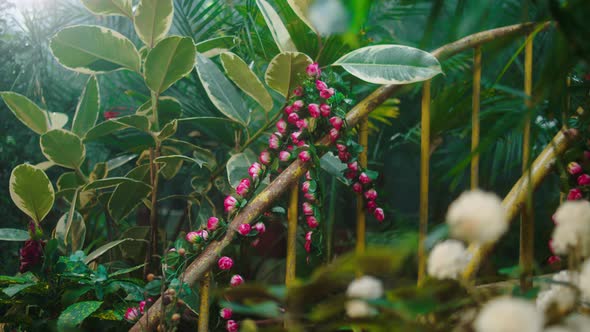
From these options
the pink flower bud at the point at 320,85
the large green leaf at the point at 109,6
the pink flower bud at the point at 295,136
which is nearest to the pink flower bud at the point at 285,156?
the pink flower bud at the point at 295,136

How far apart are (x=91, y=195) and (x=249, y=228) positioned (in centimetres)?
Result: 56

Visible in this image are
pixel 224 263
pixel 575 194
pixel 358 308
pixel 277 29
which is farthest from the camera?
pixel 277 29

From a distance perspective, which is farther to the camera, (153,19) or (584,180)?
(153,19)

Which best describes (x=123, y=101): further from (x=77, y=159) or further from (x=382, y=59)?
(x=382, y=59)

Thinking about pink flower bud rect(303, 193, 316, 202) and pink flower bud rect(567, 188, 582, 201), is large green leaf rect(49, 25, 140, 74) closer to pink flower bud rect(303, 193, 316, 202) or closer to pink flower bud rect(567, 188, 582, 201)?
pink flower bud rect(303, 193, 316, 202)

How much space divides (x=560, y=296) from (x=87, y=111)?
1006mm

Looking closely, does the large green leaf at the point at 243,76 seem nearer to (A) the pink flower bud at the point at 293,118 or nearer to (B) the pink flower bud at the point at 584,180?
(A) the pink flower bud at the point at 293,118

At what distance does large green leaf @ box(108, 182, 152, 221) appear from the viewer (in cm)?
100

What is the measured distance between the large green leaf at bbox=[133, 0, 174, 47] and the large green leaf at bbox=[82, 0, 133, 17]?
79mm

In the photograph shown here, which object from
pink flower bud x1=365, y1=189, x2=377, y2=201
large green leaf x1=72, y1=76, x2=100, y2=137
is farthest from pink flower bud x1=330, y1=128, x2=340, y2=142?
large green leaf x1=72, y1=76, x2=100, y2=137

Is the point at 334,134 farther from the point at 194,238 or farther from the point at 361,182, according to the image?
the point at 194,238

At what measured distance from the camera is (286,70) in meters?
0.89

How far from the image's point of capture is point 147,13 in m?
0.91

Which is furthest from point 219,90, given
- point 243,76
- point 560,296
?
point 560,296
